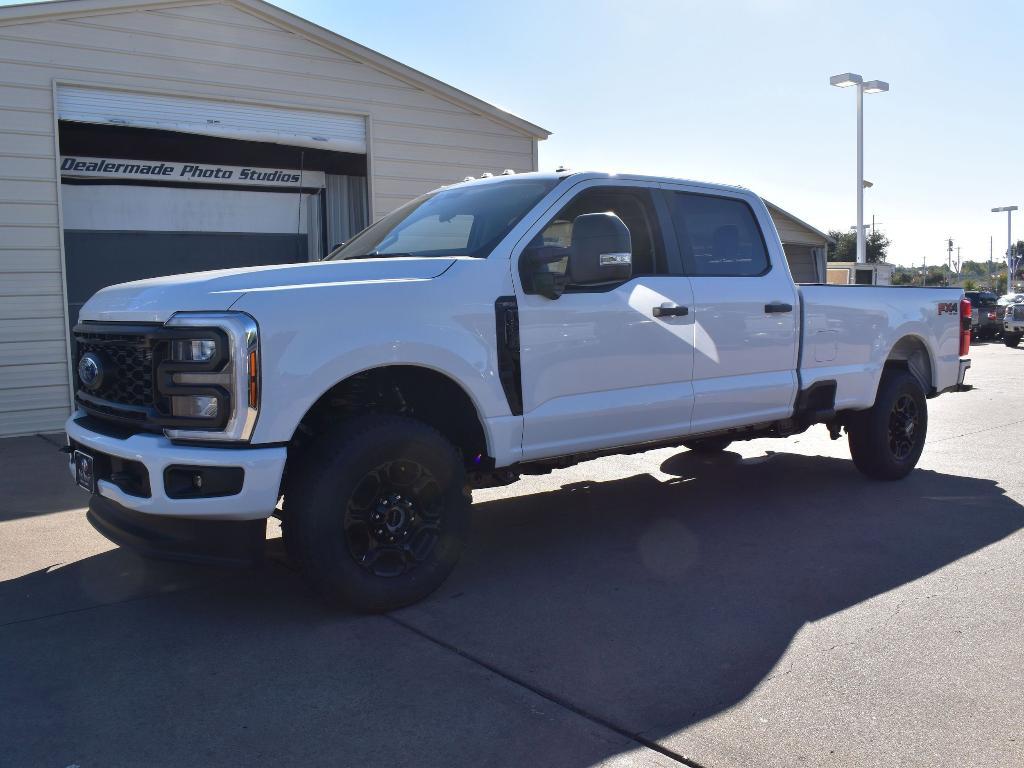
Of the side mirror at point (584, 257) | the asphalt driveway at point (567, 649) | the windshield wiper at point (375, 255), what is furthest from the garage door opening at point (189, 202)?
the side mirror at point (584, 257)

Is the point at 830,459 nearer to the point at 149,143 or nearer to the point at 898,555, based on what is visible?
the point at 898,555

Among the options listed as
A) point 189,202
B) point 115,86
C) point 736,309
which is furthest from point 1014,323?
point 115,86

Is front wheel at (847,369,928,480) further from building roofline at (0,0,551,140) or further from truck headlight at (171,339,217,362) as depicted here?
building roofline at (0,0,551,140)

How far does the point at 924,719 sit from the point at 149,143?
31.4 ft

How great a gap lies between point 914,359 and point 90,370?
19.6ft

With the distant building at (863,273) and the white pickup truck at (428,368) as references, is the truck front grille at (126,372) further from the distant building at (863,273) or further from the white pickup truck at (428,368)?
the distant building at (863,273)

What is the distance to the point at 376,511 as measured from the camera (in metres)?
4.17

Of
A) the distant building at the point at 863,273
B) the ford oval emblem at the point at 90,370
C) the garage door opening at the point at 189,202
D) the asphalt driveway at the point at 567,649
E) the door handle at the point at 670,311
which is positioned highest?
the garage door opening at the point at 189,202

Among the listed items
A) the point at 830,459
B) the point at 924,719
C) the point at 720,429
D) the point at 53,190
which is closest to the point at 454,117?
the point at 53,190

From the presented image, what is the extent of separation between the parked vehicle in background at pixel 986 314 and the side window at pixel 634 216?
27009 millimetres

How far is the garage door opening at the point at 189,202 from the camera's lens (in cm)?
1009

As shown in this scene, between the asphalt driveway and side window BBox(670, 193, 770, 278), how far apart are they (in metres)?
1.59

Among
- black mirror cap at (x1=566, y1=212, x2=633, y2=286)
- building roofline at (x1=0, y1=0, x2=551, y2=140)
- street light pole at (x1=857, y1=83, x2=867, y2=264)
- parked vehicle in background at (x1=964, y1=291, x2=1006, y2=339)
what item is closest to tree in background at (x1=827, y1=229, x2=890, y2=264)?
parked vehicle in background at (x1=964, y1=291, x2=1006, y2=339)

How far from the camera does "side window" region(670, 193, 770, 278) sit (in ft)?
18.7
